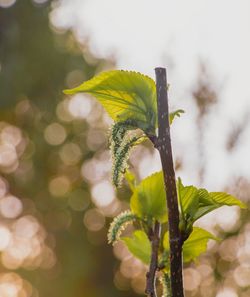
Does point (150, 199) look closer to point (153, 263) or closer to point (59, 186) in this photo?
point (153, 263)

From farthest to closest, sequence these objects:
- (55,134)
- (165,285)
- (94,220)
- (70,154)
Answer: (70,154)
(94,220)
(55,134)
(165,285)

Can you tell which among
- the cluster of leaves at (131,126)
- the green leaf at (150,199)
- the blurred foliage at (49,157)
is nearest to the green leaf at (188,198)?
the cluster of leaves at (131,126)

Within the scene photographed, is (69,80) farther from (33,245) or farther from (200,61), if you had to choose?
(200,61)

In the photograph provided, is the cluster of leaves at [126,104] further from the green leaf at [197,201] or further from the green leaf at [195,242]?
the green leaf at [195,242]

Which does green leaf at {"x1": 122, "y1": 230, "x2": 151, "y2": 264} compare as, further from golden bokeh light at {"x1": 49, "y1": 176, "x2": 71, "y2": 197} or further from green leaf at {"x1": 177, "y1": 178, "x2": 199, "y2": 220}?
golden bokeh light at {"x1": 49, "y1": 176, "x2": 71, "y2": 197}

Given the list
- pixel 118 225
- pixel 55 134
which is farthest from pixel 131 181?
pixel 55 134

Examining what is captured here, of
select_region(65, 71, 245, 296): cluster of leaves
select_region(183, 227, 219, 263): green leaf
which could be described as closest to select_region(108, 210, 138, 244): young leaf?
select_region(65, 71, 245, 296): cluster of leaves

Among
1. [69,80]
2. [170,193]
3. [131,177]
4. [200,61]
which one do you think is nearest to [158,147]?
[170,193]
